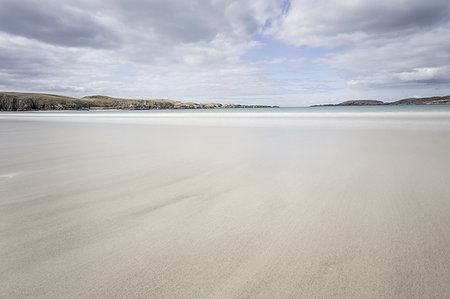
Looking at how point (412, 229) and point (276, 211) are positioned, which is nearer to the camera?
point (412, 229)

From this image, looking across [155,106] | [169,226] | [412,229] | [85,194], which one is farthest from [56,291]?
[155,106]

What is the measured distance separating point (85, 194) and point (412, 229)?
3.51 m

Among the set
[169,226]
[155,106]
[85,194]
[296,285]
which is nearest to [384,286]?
[296,285]

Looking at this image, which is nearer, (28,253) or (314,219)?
(28,253)

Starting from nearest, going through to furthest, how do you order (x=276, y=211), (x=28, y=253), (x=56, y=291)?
(x=56, y=291) < (x=28, y=253) < (x=276, y=211)

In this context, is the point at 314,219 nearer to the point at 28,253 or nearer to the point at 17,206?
the point at 28,253

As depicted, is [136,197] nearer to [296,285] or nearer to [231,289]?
[231,289]

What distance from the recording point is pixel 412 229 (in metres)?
1.99

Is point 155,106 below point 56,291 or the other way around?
the other way around

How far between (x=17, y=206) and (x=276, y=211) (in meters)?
2.84

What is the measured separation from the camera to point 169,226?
2.09m

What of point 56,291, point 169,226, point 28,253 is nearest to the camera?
point 56,291

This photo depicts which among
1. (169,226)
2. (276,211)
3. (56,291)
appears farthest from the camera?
(276,211)

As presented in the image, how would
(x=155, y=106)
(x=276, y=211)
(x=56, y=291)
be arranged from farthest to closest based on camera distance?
(x=155, y=106) < (x=276, y=211) < (x=56, y=291)
